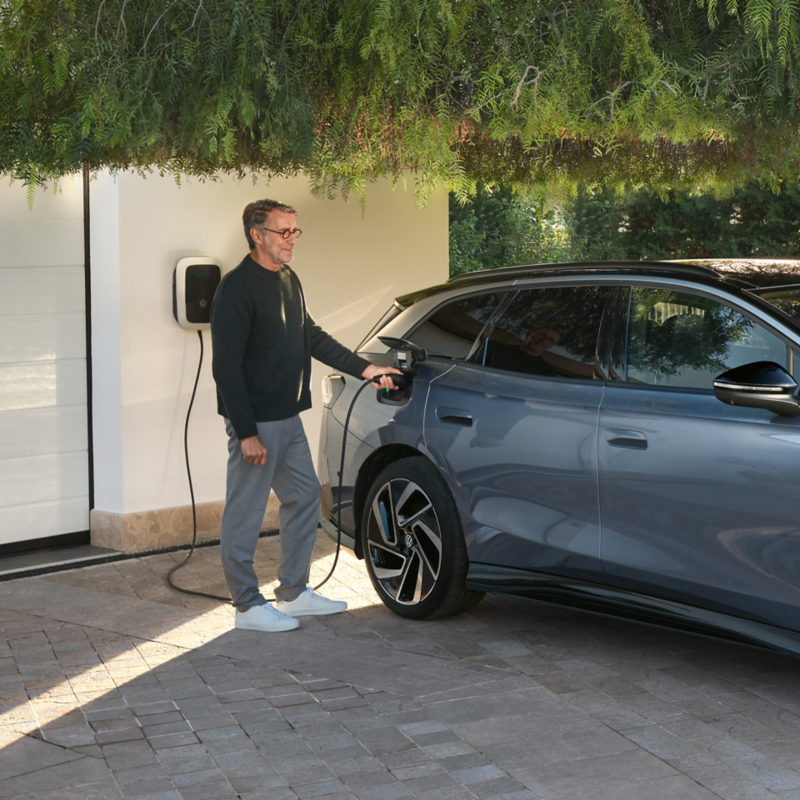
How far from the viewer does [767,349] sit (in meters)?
4.57

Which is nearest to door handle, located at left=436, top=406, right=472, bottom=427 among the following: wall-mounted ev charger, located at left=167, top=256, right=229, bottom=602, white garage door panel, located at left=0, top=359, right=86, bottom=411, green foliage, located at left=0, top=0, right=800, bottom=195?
green foliage, located at left=0, top=0, right=800, bottom=195

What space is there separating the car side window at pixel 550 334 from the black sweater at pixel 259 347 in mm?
749

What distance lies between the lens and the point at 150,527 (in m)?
7.47

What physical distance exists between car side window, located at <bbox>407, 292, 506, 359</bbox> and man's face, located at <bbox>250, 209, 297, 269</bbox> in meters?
0.81

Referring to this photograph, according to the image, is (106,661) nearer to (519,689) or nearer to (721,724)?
(519,689)

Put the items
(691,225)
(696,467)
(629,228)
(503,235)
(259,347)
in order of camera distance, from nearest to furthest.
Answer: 1. (696,467)
2. (259,347)
3. (691,225)
4. (629,228)
5. (503,235)

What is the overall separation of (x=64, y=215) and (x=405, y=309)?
2440mm

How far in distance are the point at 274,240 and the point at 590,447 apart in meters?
1.81

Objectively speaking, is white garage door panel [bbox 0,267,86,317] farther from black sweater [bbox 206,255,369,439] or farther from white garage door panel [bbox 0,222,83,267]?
black sweater [bbox 206,255,369,439]

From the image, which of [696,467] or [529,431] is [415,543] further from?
[696,467]

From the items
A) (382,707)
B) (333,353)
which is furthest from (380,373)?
(382,707)

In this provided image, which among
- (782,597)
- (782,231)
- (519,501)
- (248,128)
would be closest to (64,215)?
(248,128)

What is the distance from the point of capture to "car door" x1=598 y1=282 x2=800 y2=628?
14.4 feet

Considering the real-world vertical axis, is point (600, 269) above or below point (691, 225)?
below
